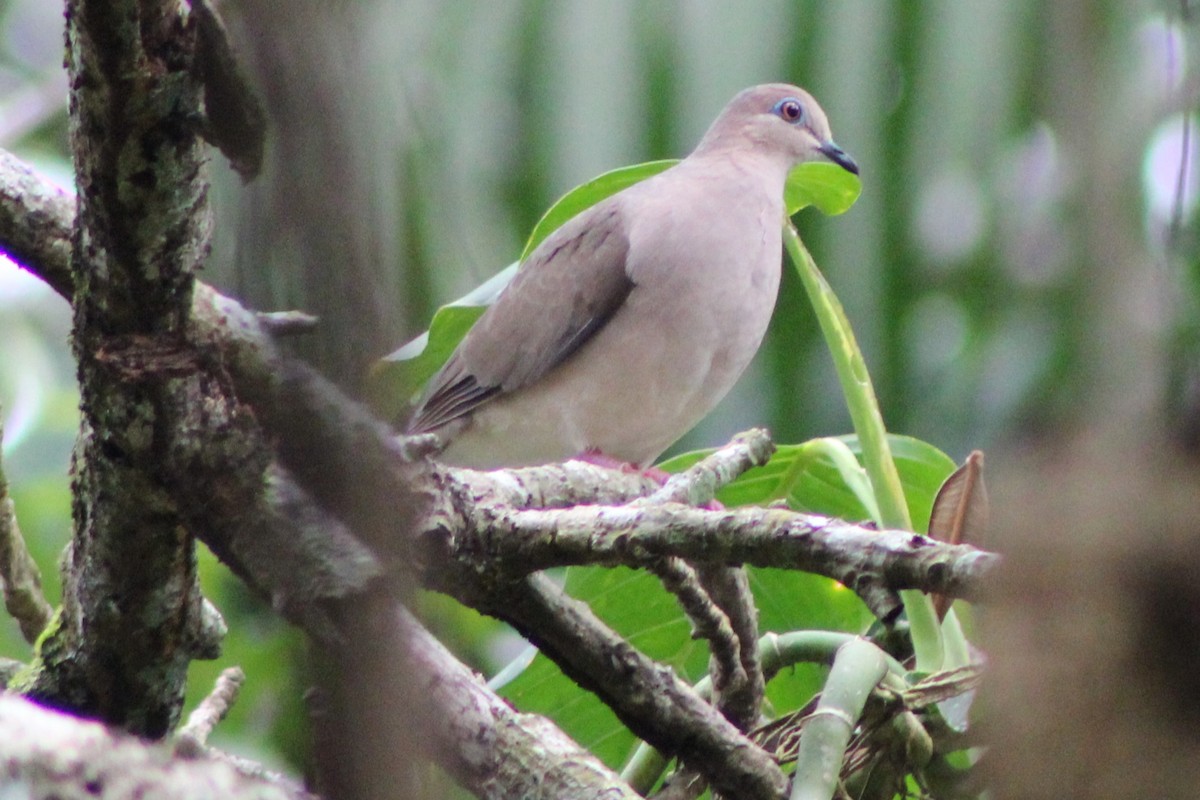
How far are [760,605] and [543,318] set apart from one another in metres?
1.41

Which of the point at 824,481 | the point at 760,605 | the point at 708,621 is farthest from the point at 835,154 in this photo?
the point at 708,621

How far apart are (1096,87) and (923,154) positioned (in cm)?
269

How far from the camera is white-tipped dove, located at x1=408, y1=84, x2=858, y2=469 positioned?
354 centimetres

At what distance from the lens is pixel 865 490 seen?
221 centimetres

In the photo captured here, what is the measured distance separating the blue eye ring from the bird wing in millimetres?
755

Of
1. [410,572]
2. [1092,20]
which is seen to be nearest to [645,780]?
[410,572]

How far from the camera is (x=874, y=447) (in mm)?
2084

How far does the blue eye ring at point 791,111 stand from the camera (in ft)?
14.3

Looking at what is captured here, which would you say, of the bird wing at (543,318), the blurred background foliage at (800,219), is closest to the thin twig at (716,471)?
the blurred background foliage at (800,219)

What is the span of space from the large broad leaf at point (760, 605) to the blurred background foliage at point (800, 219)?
9.8 inches

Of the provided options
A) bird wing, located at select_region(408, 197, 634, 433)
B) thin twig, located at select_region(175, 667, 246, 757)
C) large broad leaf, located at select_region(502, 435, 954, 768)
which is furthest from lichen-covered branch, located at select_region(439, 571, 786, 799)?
bird wing, located at select_region(408, 197, 634, 433)

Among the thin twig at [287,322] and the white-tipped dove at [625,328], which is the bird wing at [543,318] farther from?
the thin twig at [287,322]

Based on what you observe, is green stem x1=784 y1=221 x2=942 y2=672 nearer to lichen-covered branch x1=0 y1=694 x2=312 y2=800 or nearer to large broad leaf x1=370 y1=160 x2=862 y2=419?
large broad leaf x1=370 y1=160 x2=862 y2=419

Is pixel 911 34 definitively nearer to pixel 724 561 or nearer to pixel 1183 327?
pixel 724 561
